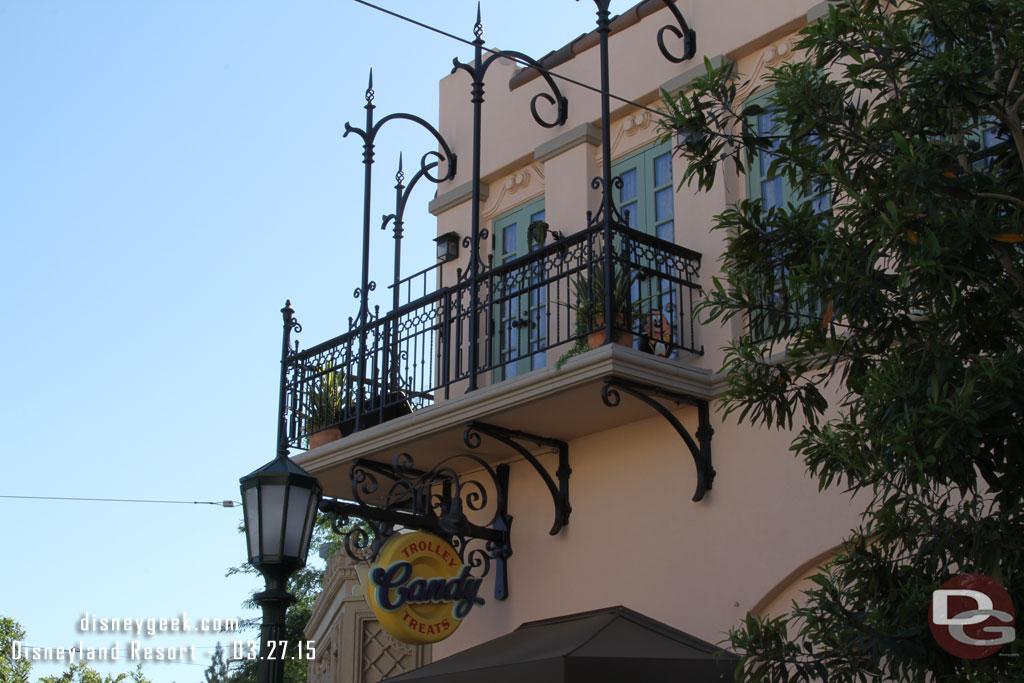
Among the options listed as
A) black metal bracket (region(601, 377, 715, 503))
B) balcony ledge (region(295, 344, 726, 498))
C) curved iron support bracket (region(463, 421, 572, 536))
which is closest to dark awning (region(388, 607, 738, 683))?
curved iron support bracket (region(463, 421, 572, 536))

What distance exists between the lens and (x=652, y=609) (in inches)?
366

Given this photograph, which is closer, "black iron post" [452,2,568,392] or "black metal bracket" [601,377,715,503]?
"black metal bracket" [601,377,715,503]

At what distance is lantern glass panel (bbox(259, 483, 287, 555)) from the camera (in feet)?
22.2

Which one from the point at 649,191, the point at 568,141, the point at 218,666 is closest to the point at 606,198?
the point at 649,191

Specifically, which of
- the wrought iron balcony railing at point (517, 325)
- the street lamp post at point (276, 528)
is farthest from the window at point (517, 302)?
the street lamp post at point (276, 528)

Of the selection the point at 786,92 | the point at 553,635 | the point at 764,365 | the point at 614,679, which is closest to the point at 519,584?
the point at 553,635

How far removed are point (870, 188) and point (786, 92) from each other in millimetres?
616

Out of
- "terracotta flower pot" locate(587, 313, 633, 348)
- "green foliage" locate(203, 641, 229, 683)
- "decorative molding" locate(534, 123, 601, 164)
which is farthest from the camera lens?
"green foliage" locate(203, 641, 229, 683)

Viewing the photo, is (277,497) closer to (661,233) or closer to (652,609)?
(652,609)

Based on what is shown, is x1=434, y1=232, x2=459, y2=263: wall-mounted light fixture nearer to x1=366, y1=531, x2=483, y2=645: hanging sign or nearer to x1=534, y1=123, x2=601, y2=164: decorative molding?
x1=534, y1=123, x2=601, y2=164: decorative molding

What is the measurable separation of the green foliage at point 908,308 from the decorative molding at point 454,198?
687 centimetres

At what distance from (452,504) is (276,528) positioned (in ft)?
9.91

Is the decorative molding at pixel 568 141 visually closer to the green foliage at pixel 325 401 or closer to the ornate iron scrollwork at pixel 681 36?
the ornate iron scrollwork at pixel 681 36

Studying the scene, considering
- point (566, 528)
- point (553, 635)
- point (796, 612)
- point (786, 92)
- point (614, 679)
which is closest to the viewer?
point (796, 612)
